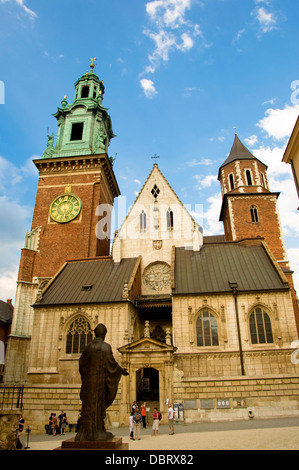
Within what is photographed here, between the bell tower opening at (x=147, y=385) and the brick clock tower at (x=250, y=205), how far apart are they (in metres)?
14.6

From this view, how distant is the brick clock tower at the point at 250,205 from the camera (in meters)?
35.0

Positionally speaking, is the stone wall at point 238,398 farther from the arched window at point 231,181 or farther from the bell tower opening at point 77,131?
the bell tower opening at point 77,131

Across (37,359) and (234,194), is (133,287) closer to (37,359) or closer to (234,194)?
(37,359)

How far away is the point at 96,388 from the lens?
328 inches

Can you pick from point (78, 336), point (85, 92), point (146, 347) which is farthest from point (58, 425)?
point (85, 92)

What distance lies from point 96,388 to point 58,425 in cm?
1537

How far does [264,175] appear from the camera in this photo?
40000 mm

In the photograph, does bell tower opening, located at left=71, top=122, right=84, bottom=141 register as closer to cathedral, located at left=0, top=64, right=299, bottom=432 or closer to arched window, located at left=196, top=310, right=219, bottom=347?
cathedral, located at left=0, top=64, right=299, bottom=432

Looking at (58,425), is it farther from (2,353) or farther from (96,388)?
(96,388)

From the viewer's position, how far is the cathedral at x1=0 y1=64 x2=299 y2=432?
21953mm

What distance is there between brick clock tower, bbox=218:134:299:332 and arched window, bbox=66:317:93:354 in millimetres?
18015

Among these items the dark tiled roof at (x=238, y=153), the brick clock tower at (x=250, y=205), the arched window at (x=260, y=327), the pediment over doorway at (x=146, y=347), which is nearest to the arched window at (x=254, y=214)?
the brick clock tower at (x=250, y=205)
